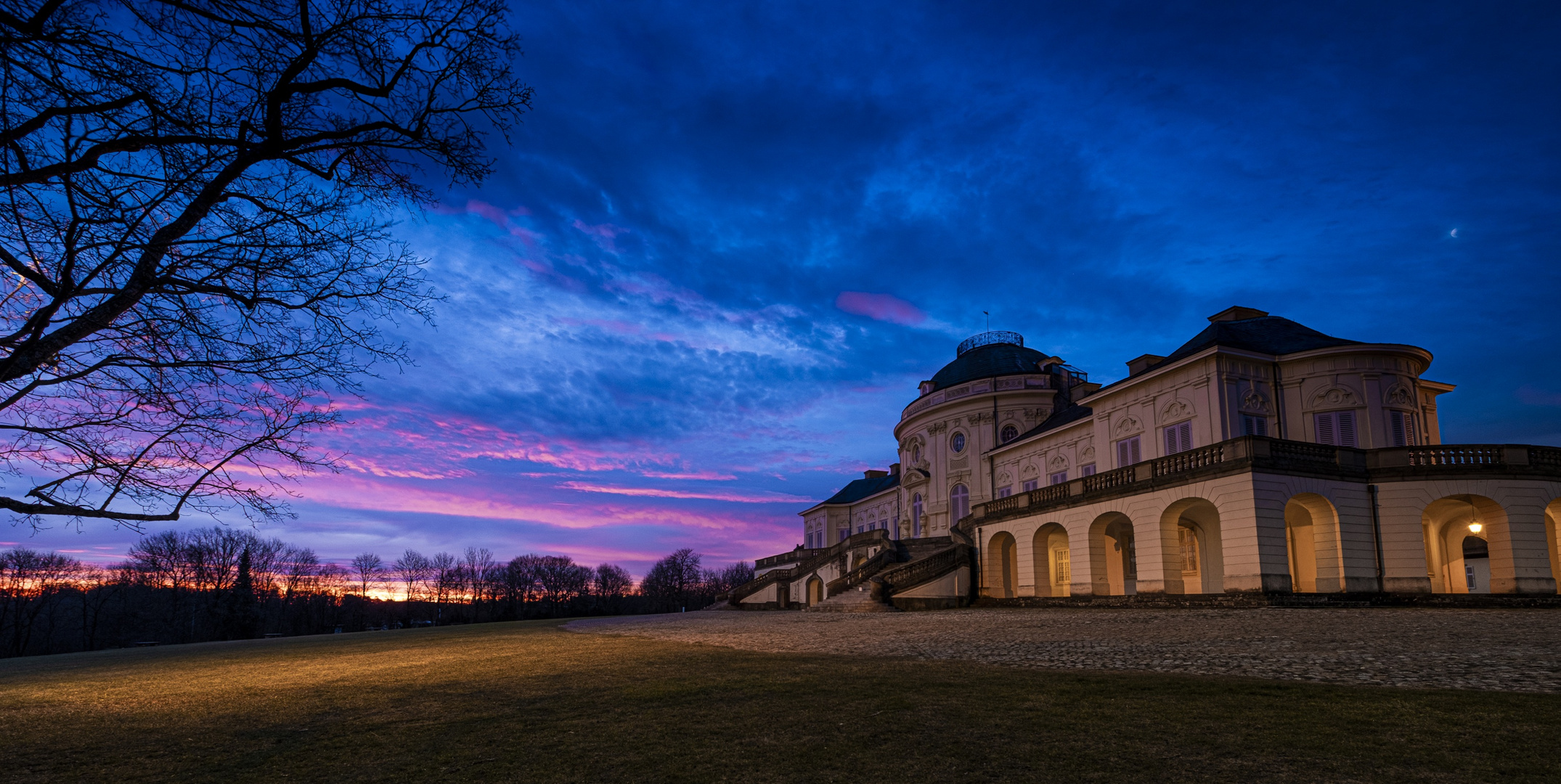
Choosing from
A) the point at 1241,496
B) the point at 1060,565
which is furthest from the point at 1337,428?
the point at 1060,565

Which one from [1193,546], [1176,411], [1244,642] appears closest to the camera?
[1244,642]

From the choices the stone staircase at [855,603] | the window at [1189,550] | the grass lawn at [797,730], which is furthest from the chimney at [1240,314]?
the grass lawn at [797,730]

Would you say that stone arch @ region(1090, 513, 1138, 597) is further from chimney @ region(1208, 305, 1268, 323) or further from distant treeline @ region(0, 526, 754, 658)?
distant treeline @ region(0, 526, 754, 658)

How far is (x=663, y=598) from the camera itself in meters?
122

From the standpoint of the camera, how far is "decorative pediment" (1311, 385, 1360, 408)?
92.3ft

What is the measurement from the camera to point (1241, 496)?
22391 millimetres

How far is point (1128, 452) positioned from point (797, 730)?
3190 centimetres

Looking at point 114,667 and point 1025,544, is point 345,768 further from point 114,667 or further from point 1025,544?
point 1025,544

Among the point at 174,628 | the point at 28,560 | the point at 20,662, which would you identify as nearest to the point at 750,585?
the point at 20,662

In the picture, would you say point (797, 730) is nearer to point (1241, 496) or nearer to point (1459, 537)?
point (1241, 496)

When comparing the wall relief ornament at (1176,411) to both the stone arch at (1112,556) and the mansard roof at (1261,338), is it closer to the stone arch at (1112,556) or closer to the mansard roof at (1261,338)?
the mansard roof at (1261,338)

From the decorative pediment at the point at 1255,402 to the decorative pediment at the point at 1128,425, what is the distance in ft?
14.5

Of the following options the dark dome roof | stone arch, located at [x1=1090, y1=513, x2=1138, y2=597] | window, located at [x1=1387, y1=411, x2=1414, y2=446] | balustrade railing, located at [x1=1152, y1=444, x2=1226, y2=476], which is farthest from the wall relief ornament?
the dark dome roof

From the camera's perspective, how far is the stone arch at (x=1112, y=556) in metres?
28.2
